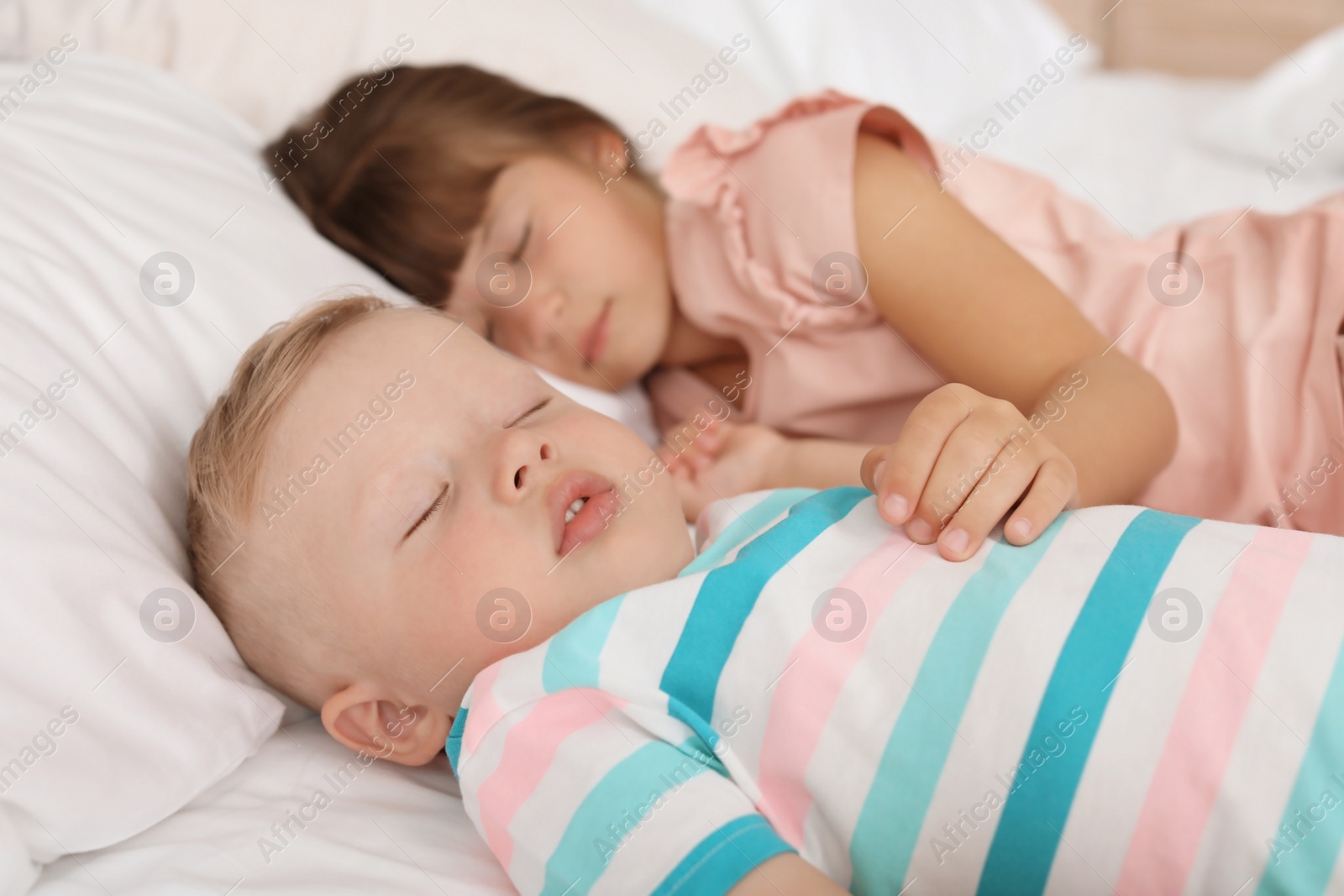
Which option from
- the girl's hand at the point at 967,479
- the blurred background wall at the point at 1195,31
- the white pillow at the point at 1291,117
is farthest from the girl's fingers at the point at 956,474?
the blurred background wall at the point at 1195,31

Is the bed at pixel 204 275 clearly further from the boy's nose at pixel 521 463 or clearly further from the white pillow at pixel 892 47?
the boy's nose at pixel 521 463

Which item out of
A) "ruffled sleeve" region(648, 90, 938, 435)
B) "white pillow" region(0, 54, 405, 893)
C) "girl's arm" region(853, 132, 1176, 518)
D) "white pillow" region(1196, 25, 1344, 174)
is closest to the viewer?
"white pillow" region(0, 54, 405, 893)

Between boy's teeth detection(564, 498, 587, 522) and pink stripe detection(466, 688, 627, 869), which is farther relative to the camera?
boy's teeth detection(564, 498, 587, 522)

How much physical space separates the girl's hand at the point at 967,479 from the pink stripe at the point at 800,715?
0.07 metres

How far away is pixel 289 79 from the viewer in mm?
1411

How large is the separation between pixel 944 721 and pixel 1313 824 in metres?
0.22

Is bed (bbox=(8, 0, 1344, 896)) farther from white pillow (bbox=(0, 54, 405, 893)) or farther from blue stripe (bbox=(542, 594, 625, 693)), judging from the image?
blue stripe (bbox=(542, 594, 625, 693))

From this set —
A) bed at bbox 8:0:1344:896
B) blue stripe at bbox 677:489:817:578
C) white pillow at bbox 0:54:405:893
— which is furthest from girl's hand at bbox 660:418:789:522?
white pillow at bbox 0:54:405:893

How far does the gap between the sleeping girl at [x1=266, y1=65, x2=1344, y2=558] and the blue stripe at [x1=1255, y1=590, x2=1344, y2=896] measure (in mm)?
238

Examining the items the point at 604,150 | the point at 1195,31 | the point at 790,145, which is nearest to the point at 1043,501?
the point at 790,145

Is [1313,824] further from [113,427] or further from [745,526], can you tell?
[113,427]

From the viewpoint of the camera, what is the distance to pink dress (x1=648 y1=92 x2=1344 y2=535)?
1036 mm

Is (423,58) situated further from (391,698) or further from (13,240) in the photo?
(391,698)

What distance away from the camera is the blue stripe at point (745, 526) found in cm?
84
